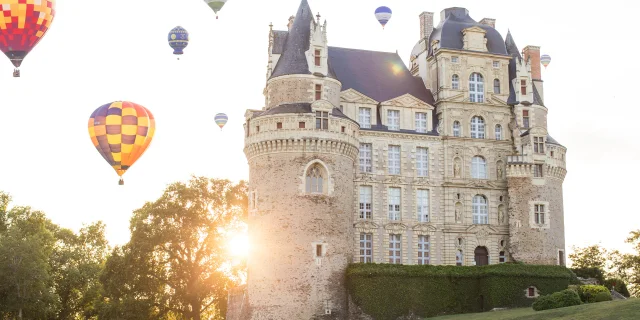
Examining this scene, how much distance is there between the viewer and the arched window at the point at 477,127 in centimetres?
5575

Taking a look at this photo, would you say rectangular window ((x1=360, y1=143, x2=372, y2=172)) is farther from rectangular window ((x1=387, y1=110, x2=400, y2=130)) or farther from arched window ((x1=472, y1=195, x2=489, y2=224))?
arched window ((x1=472, y1=195, x2=489, y2=224))

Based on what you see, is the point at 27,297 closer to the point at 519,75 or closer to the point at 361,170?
the point at 361,170

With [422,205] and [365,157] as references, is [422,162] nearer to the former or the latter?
[422,205]

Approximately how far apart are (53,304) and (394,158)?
79.3ft

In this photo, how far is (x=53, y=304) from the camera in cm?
5988

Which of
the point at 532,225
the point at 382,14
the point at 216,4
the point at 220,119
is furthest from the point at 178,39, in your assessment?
the point at 532,225

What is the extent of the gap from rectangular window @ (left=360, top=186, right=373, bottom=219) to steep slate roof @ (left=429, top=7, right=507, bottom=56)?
10.3m

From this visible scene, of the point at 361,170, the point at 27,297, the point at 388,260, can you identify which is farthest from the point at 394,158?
the point at 27,297

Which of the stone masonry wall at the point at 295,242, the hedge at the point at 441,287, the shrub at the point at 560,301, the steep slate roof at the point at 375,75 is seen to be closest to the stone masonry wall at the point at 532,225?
the hedge at the point at 441,287

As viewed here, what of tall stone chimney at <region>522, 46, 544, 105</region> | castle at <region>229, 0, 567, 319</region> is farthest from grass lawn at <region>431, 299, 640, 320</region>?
tall stone chimney at <region>522, 46, 544, 105</region>

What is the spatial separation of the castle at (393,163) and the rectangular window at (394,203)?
0.07 m

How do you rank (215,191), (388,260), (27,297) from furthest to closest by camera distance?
1. (215,191)
2. (27,297)
3. (388,260)

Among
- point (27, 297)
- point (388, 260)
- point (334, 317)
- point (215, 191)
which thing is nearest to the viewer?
point (334, 317)

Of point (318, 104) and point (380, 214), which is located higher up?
point (318, 104)
